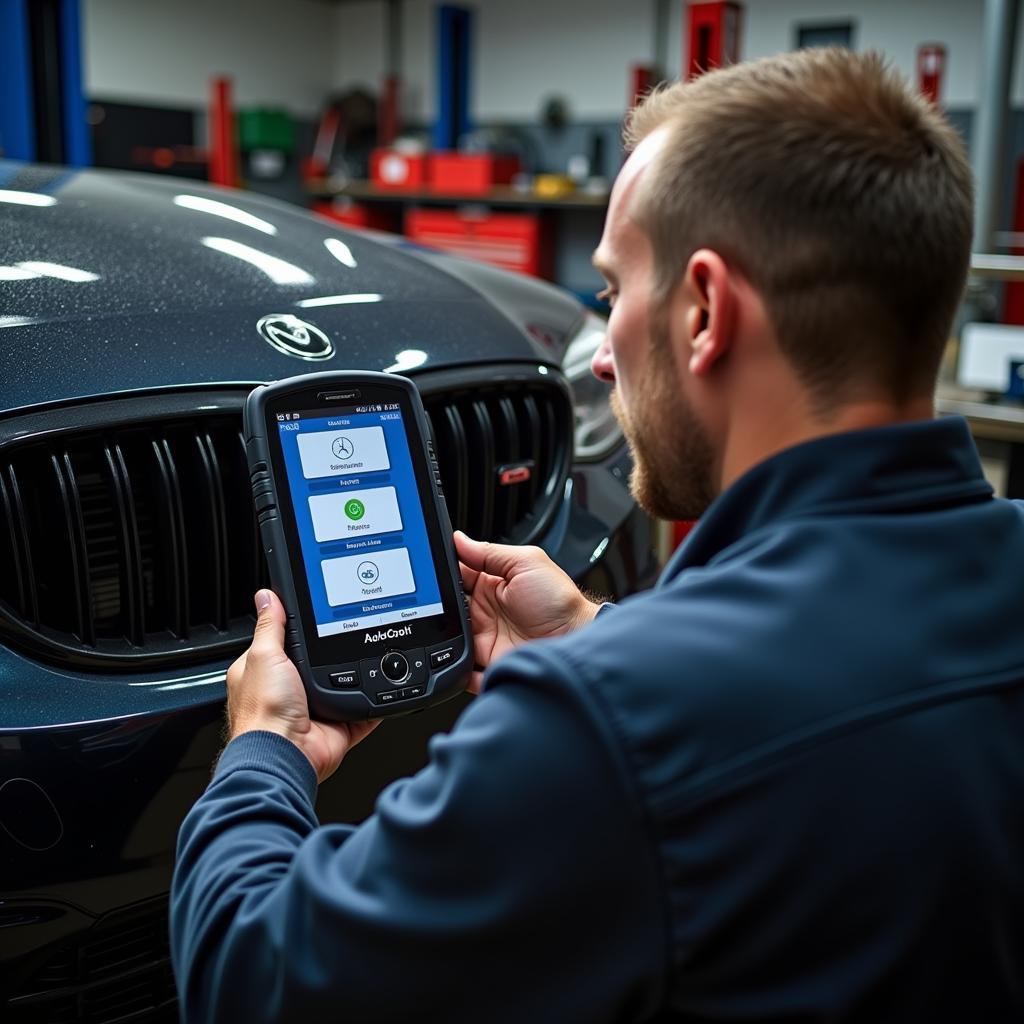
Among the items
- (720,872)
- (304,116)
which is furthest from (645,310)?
(304,116)

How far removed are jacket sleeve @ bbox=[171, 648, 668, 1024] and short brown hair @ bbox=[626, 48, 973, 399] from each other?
281 mm

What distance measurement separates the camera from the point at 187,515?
135 centimetres

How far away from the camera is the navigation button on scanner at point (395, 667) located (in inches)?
45.9

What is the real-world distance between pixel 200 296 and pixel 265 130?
962 centimetres

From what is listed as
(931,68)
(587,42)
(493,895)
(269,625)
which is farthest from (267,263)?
(587,42)

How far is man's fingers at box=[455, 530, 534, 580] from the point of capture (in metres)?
1.25

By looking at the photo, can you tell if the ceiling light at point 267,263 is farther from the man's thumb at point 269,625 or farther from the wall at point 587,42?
the wall at point 587,42

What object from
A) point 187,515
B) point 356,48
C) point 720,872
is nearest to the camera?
point 720,872

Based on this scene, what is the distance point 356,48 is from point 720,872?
11905 millimetres

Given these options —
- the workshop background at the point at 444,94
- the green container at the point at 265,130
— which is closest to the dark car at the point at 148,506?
the workshop background at the point at 444,94

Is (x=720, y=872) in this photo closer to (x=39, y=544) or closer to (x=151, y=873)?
(x=151, y=873)

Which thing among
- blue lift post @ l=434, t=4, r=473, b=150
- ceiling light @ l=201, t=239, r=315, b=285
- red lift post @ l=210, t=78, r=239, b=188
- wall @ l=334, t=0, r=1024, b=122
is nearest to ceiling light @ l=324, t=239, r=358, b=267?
ceiling light @ l=201, t=239, r=315, b=285

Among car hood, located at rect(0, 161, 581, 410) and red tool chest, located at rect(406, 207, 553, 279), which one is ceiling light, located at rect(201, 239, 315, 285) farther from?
red tool chest, located at rect(406, 207, 553, 279)

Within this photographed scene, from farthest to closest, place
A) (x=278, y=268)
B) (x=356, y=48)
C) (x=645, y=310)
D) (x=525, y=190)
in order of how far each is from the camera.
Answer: (x=356, y=48)
(x=525, y=190)
(x=278, y=268)
(x=645, y=310)
